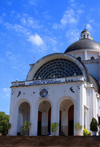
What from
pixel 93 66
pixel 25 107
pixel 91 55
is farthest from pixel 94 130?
pixel 91 55

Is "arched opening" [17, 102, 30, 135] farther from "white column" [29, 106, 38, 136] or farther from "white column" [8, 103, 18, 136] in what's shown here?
"white column" [29, 106, 38, 136]

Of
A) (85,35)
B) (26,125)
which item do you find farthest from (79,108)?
(85,35)

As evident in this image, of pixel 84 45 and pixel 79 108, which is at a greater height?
pixel 84 45

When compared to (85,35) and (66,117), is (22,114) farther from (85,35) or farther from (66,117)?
(85,35)

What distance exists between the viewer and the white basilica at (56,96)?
29.0 metres

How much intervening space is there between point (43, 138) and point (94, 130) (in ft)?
19.0

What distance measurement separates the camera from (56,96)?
29.5 m

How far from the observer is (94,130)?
25.6m

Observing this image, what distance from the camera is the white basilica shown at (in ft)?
95.0

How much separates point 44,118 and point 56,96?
5.22 meters

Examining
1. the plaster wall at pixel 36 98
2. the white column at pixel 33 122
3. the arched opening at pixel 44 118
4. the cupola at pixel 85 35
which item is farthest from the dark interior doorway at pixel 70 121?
the cupola at pixel 85 35

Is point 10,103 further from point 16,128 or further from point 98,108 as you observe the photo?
point 98,108

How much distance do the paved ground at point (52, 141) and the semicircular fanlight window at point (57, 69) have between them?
11.1 m

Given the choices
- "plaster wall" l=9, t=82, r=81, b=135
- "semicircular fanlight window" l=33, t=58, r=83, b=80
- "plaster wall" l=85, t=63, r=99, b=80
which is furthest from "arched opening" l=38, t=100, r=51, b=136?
"plaster wall" l=85, t=63, r=99, b=80
